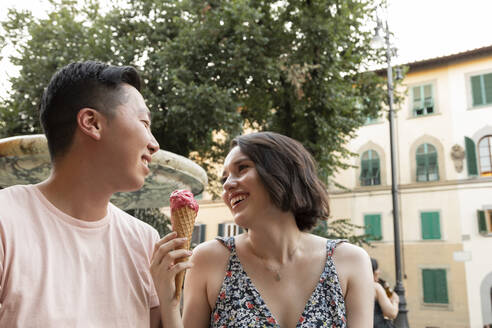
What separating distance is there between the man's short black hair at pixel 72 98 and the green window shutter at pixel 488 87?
88.8 feet

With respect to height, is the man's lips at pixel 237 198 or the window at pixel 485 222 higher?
the window at pixel 485 222

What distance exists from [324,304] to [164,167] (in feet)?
7.08

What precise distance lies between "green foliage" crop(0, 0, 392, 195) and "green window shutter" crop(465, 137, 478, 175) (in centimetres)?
1388

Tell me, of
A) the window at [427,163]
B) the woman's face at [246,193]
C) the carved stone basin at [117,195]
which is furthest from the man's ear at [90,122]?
the window at [427,163]

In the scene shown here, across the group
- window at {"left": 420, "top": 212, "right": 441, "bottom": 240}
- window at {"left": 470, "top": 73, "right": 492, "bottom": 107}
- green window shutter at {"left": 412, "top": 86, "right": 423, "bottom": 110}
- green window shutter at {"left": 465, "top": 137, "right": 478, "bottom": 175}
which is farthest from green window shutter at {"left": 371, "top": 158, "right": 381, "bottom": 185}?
window at {"left": 470, "top": 73, "right": 492, "bottom": 107}

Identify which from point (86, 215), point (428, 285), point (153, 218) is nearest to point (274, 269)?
point (86, 215)

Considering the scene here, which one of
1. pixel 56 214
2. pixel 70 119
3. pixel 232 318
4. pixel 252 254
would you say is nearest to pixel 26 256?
pixel 56 214

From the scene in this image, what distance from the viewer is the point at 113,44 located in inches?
510

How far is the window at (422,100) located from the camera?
26828 millimetres

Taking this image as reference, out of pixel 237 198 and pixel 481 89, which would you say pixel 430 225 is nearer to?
pixel 481 89

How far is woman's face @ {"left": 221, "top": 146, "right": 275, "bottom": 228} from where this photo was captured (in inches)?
103

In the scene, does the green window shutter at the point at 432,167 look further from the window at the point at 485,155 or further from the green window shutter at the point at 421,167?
the window at the point at 485,155

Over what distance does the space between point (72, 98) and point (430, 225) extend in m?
26.3

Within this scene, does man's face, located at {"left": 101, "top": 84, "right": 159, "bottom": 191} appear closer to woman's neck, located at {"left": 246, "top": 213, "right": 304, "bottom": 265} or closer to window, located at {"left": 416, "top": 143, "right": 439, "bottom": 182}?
woman's neck, located at {"left": 246, "top": 213, "right": 304, "bottom": 265}
